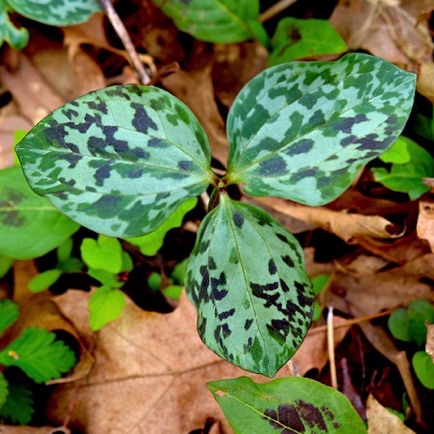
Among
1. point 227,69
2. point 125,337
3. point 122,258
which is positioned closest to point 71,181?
point 122,258

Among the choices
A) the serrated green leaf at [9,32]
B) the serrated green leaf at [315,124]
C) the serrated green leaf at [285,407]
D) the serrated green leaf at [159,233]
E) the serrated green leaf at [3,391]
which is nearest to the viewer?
the serrated green leaf at [315,124]

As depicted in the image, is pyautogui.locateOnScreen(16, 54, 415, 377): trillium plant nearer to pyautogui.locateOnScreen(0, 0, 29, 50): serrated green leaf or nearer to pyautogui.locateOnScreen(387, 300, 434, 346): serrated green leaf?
pyautogui.locateOnScreen(387, 300, 434, 346): serrated green leaf

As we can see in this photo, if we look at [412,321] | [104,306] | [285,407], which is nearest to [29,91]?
[104,306]

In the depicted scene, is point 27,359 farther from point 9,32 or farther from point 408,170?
point 408,170

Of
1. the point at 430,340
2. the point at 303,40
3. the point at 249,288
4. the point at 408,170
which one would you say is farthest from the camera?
the point at 303,40

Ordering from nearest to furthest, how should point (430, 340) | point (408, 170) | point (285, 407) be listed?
point (285, 407) → point (430, 340) → point (408, 170)

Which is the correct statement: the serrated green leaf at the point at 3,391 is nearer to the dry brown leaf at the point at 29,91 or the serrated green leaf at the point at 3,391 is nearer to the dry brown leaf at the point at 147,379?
the dry brown leaf at the point at 147,379

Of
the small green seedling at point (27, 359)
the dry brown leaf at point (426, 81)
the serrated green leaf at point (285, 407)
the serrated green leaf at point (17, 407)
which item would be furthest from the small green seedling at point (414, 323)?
the serrated green leaf at point (17, 407)
